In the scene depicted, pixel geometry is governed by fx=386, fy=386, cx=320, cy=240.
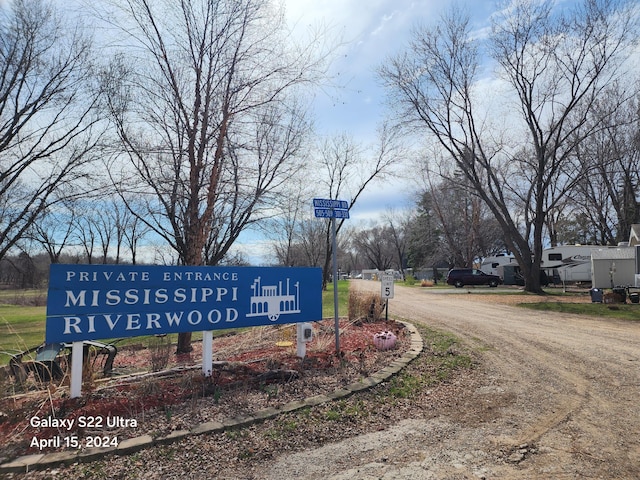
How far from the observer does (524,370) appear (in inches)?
216

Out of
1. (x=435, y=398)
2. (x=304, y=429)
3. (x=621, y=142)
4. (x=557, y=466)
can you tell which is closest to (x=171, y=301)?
(x=304, y=429)

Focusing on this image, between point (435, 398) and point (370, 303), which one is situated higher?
point (370, 303)

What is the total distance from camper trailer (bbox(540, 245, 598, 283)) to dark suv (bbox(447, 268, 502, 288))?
4076mm

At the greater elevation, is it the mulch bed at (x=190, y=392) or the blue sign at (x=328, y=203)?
the blue sign at (x=328, y=203)

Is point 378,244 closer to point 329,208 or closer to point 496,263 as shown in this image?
point 496,263

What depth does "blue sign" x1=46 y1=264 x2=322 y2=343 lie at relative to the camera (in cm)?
390

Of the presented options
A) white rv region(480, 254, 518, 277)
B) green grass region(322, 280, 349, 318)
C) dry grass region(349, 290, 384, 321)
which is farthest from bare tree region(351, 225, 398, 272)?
dry grass region(349, 290, 384, 321)

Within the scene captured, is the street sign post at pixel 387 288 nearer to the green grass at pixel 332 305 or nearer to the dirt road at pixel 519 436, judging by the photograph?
the green grass at pixel 332 305

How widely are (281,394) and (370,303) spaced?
5871 millimetres

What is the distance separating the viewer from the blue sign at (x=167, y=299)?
3.90m

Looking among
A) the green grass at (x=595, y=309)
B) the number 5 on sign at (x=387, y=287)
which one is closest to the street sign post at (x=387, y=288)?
the number 5 on sign at (x=387, y=287)

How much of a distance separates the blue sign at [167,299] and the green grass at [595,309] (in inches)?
452

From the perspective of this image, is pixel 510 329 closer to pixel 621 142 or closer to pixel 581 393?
pixel 581 393

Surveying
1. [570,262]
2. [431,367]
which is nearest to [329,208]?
[431,367]
